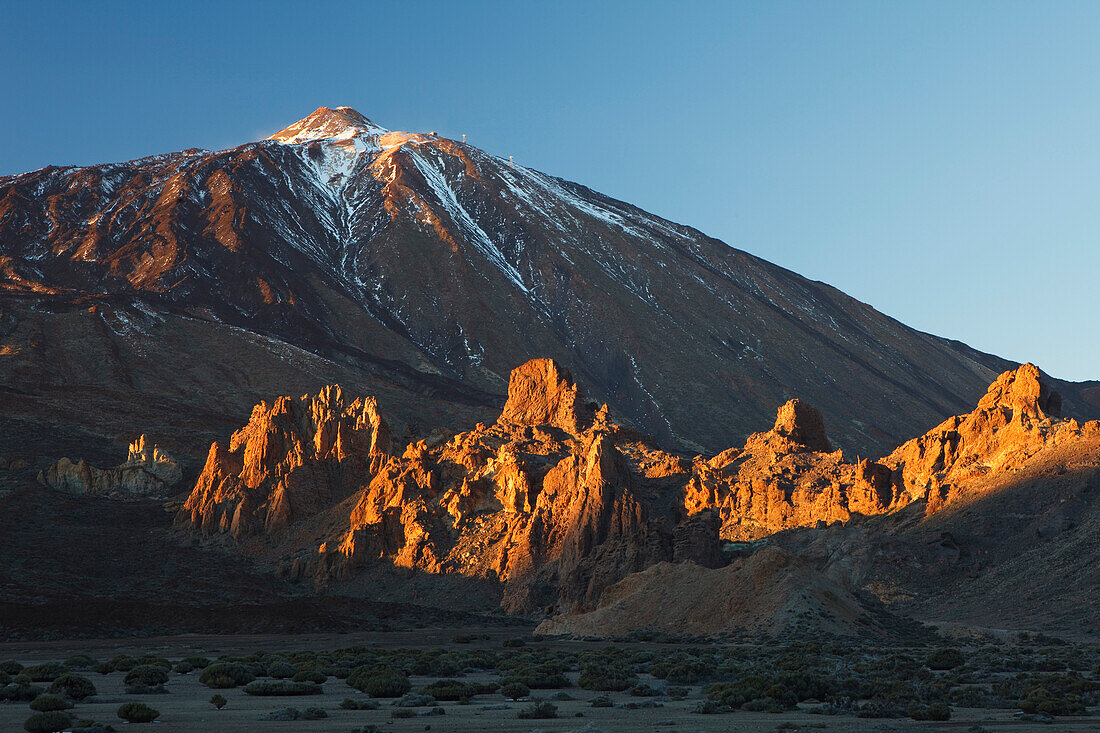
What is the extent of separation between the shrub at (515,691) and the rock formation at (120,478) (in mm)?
100942

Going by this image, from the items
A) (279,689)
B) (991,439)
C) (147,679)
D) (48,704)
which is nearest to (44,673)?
(147,679)

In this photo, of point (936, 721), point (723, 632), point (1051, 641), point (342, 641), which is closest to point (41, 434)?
point (342, 641)

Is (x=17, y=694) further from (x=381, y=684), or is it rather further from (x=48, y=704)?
(x=381, y=684)

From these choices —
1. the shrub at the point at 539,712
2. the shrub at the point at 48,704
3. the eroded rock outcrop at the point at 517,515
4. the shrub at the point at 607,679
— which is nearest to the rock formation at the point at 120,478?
the eroded rock outcrop at the point at 517,515

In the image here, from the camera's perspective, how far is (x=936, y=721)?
2580 cm

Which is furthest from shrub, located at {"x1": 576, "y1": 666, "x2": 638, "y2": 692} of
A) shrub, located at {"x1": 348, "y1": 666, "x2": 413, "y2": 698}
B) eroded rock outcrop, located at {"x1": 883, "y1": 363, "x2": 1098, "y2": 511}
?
eroded rock outcrop, located at {"x1": 883, "y1": 363, "x2": 1098, "y2": 511}

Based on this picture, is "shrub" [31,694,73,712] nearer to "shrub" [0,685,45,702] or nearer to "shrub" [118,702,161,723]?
"shrub" [118,702,161,723]

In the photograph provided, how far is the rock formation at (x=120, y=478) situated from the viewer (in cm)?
12306

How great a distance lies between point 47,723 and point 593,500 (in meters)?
58.9

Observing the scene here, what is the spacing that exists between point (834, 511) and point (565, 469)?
829 inches

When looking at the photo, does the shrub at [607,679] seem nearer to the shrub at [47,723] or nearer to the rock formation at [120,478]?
the shrub at [47,723]

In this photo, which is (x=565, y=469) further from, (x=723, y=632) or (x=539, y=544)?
(x=723, y=632)

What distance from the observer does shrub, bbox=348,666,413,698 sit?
32.0 meters

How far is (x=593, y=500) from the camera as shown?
79688mm
